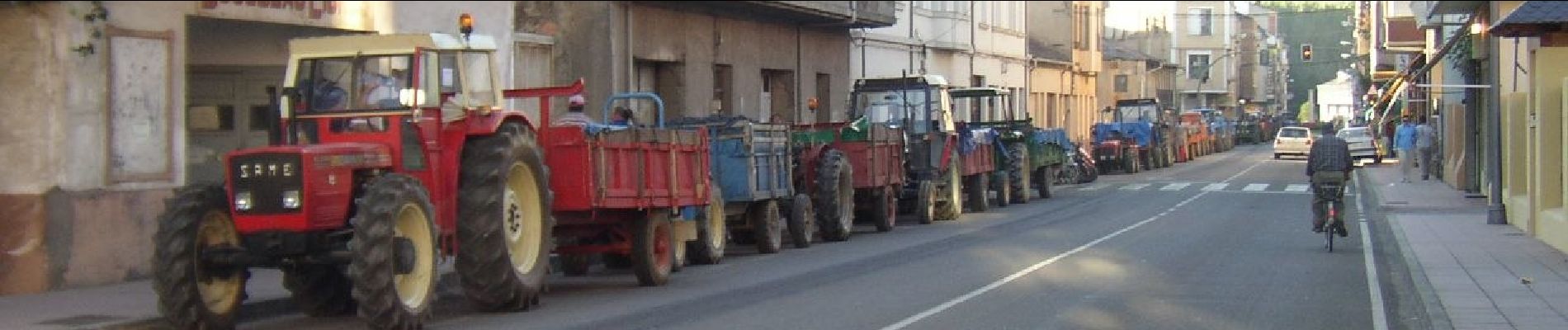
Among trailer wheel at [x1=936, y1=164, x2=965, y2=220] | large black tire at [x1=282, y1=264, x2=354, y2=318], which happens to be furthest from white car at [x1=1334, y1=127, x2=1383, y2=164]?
large black tire at [x1=282, y1=264, x2=354, y2=318]

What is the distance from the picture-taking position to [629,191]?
15742 mm

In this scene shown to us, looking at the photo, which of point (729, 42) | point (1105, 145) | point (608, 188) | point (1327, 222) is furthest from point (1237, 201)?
point (608, 188)

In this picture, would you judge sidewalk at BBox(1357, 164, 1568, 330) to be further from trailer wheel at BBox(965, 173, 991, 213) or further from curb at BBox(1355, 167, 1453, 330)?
trailer wheel at BBox(965, 173, 991, 213)

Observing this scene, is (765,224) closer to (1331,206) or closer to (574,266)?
(574,266)

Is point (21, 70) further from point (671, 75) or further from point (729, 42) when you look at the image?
point (729, 42)

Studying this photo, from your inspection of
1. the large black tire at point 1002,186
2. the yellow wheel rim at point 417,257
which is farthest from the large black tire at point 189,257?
the large black tire at point 1002,186

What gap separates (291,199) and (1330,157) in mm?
13534

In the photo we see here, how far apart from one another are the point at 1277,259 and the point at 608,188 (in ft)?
25.5

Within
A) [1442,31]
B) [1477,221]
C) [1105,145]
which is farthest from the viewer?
[1105,145]

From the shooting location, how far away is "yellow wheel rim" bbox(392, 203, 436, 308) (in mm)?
12102

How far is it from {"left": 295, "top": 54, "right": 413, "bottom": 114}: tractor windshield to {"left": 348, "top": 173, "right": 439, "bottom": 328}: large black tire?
3.70 ft

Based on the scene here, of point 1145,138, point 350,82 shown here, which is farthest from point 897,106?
point 1145,138

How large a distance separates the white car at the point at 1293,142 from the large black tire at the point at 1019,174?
32.9 metres

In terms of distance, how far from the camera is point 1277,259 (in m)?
19.0
